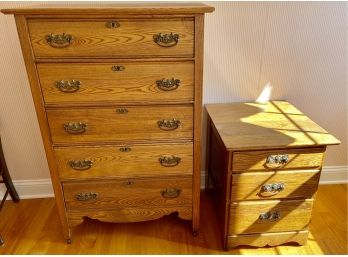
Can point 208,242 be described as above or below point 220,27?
below

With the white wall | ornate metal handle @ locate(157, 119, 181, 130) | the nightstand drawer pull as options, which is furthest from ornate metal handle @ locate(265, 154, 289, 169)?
the white wall

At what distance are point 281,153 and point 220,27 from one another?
0.83 metres

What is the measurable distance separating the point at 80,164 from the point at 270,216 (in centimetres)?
105

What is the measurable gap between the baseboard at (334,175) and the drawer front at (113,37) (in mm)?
1225

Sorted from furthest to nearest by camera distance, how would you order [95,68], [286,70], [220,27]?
[286,70] → [220,27] → [95,68]

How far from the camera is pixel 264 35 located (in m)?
1.70

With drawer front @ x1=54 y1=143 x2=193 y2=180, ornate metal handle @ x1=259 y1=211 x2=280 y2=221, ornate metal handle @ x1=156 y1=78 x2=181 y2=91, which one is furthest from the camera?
ornate metal handle @ x1=259 y1=211 x2=280 y2=221

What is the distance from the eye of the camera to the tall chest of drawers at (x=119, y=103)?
45.6 inches

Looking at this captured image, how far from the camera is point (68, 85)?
49.1 inches

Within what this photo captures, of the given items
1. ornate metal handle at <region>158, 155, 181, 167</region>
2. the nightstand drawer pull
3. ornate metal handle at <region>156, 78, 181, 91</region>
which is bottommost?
the nightstand drawer pull

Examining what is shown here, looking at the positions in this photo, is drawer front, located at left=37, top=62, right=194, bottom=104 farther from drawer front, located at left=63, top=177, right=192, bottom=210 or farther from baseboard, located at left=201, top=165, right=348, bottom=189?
baseboard, located at left=201, top=165, right=348, bottom=189

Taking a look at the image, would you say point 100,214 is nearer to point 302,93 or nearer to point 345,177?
point 302,93

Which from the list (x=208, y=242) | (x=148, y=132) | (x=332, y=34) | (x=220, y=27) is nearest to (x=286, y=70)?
(x=332, y=34)

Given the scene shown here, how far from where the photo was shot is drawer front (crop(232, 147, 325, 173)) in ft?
4.42
